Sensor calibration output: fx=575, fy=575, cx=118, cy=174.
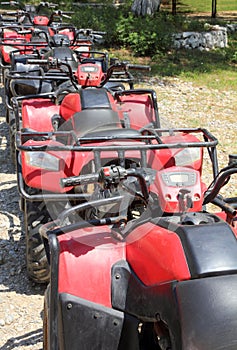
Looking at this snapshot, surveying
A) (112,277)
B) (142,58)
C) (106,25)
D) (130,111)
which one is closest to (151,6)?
(106,25)

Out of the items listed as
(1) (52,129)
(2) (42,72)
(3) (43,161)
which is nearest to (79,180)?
(3) (43,161)

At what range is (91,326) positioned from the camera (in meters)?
1.98

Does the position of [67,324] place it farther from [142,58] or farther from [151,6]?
[151,6]

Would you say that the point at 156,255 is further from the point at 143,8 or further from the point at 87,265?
the point at 143,8

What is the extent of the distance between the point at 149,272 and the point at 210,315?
31 centimetres

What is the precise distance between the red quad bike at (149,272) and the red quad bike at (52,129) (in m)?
0.79

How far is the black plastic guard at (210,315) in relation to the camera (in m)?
1.61

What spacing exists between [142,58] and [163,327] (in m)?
9.27

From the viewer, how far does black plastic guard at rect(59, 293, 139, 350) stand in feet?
6.45

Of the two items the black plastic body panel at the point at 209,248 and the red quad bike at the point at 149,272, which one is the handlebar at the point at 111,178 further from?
the black plastic body panel at the point at 209,248

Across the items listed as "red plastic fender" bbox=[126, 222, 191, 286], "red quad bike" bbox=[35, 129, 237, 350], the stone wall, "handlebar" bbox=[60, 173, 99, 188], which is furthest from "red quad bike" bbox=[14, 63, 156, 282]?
the stone wall

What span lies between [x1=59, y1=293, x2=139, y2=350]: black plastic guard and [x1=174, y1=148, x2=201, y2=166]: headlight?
138 cm

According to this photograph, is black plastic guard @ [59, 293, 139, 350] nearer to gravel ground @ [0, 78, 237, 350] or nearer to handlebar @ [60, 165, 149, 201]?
handlebar @ [60, 165, 149, 201]

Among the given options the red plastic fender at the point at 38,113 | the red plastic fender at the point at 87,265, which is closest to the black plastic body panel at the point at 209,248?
the red plastic fender at the point at 87,265
